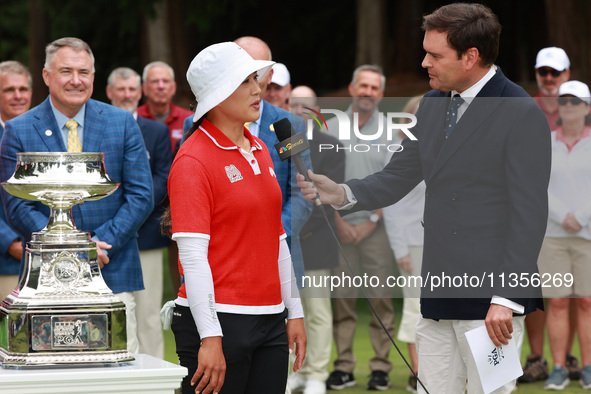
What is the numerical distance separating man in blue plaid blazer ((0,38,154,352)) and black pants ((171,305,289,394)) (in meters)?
1.68

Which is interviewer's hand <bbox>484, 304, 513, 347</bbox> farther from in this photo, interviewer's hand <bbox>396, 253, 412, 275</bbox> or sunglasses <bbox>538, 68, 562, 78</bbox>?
sunglasses <bbox>538, 68, 562, 78</bbox>

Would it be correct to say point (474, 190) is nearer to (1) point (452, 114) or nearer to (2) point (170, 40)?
(1) point (452, 114)

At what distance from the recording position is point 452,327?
450cm

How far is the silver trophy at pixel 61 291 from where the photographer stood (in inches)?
142

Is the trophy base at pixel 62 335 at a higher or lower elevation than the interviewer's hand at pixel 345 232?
lower

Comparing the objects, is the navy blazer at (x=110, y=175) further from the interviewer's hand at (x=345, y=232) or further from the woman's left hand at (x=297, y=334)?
the woman's left hand at (x=297, y=334)

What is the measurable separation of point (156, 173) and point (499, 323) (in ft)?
13.7

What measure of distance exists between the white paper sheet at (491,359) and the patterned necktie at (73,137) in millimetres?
2545

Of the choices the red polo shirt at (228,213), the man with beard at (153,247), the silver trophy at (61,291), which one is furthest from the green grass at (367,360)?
the silver trophy at (61,291)

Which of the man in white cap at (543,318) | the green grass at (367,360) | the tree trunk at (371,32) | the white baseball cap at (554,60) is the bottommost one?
the green grass at (367,360)

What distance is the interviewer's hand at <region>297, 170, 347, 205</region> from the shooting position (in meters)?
4.56

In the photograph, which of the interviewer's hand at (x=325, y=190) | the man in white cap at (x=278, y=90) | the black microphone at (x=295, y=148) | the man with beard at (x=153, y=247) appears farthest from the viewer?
the man in white cap at (x=278, y=90)

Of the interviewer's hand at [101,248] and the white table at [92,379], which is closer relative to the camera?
the white table at [92,379]

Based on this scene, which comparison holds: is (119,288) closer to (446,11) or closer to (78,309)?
(78,309)
